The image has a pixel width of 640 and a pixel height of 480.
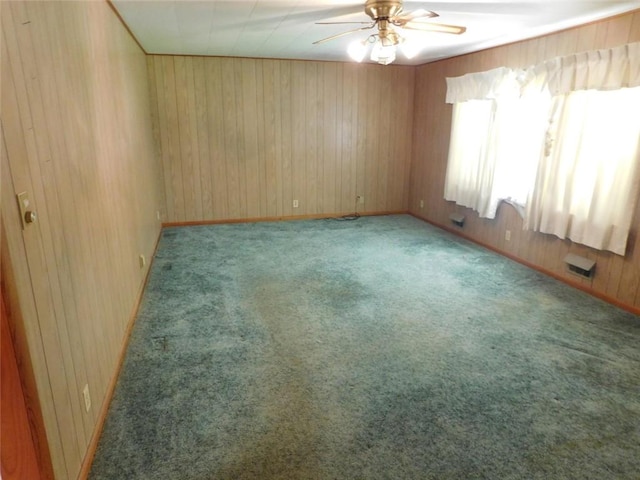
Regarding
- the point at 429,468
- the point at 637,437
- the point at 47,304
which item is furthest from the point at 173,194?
the point at 637,437

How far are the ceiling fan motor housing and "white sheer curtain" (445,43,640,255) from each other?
5.81 feet

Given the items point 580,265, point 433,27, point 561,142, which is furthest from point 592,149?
point 433,27

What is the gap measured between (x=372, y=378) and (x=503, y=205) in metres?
3.04

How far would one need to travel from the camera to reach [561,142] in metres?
3.63

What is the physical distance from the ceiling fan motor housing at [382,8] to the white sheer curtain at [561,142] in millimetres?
1772

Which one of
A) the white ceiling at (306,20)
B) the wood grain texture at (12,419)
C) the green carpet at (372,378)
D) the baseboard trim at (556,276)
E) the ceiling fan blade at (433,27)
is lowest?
the green carpet at (372,378)

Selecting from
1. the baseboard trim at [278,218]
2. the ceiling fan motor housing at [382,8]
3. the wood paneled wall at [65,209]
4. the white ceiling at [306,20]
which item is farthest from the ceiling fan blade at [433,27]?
the baseboard trim at [278,218]

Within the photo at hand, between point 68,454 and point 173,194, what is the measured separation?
446 centimetres

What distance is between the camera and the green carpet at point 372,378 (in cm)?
180

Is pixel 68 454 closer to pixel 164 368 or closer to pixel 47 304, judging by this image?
pixel 47 304

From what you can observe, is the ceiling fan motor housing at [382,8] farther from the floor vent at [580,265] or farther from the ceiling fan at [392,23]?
the floor vent at [580,265]

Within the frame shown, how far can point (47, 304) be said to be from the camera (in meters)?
1.41

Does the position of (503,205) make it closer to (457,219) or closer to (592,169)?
(457,219)

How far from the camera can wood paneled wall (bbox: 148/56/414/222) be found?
5402 mm
